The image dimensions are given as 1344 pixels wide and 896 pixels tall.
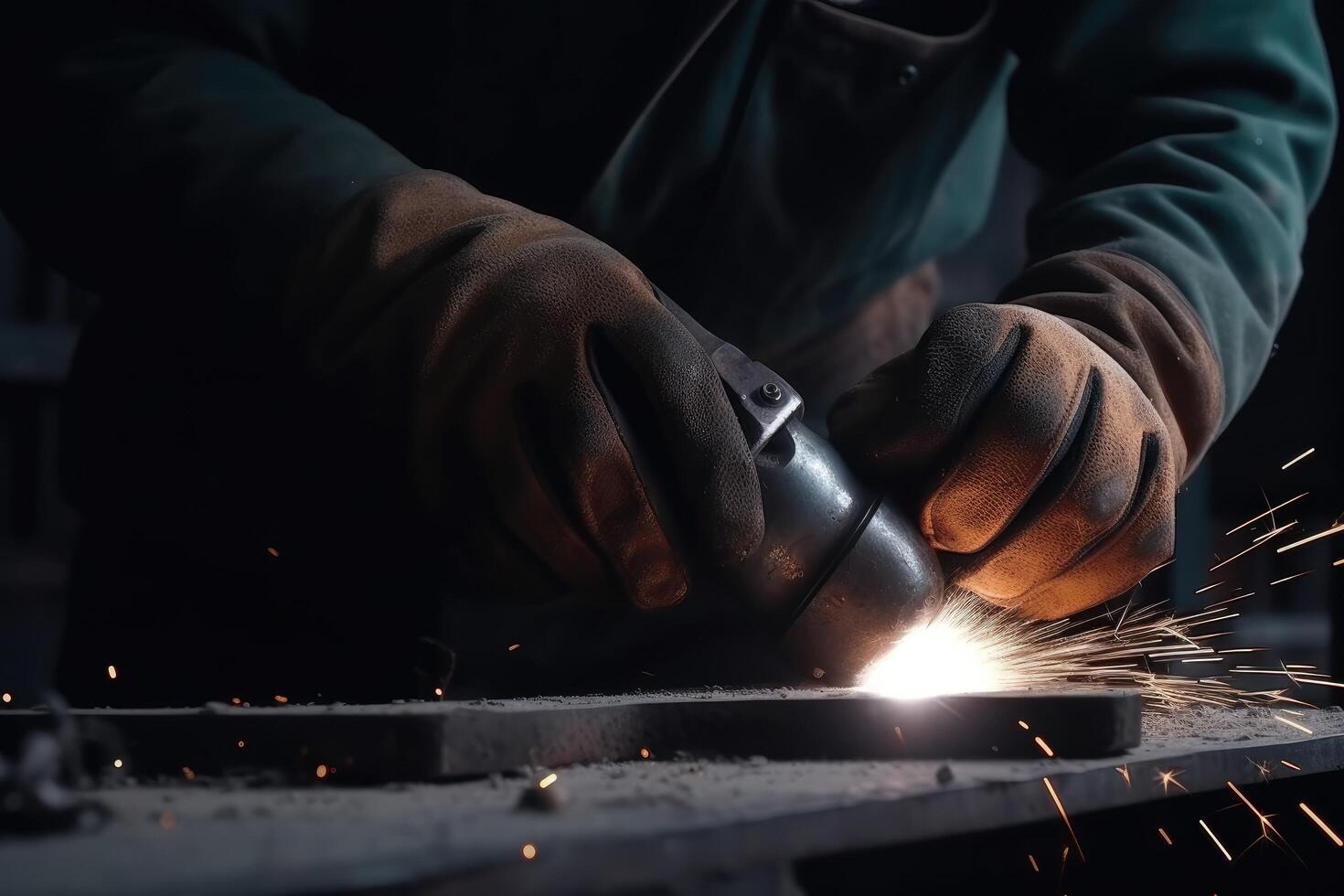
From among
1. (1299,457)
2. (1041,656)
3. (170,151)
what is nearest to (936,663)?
(1041,656)

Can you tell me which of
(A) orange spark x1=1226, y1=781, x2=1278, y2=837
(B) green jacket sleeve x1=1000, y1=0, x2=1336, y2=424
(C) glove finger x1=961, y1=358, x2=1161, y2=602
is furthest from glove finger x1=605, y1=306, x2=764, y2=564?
(B) green jacket sleeve x1=1000, y1=0, x2=1336, y2=424

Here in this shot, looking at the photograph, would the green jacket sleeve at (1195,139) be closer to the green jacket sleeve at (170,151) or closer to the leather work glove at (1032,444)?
the leather work glove at (1032,444)

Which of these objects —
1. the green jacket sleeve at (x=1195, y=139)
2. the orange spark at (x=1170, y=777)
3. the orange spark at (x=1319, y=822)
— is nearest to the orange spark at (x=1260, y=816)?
the orange spark at (x=1319, y=822)

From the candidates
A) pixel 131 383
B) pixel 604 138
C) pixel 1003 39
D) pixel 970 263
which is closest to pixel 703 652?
pixel 604 138

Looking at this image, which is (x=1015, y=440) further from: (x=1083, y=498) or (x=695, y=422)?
(x=695, y=422)

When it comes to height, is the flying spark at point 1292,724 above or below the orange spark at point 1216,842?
above

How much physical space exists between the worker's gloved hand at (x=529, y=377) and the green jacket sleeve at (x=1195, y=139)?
0.61 metres

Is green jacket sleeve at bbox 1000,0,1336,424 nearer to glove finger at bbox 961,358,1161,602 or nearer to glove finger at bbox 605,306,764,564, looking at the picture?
glove finger at bbox 961,358,1161,602

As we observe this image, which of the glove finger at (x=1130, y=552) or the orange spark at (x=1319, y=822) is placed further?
the glove finger at (x=1130, y=552)

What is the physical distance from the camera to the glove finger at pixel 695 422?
89 centimetres

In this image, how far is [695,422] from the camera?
89 cm

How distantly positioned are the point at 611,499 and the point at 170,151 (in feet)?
1.76

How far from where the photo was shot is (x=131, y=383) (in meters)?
1.42

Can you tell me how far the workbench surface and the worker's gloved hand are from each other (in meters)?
0.21
